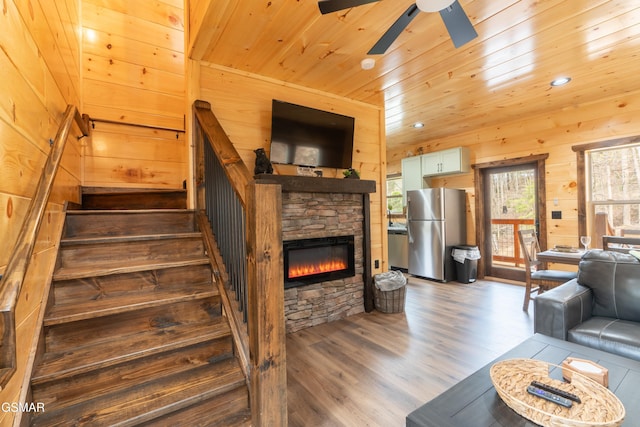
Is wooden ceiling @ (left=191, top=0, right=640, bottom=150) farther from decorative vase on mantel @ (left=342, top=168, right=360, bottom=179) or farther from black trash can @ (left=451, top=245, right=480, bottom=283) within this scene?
black trash can @ (left=451, top=245, right=480, bottom=283)

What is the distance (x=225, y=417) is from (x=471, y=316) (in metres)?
2.91

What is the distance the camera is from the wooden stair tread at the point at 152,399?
4.08 feet

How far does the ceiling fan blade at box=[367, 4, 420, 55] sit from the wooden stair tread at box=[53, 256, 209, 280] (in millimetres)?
1930

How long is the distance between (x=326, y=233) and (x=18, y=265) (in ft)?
8.39

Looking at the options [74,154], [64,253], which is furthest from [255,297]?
[74,154]

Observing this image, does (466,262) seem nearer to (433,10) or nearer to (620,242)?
(620,242)

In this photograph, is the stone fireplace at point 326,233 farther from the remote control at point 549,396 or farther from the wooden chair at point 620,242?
the wooden chair at point 620,242

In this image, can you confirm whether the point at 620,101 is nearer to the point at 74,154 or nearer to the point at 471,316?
the point at 471,316

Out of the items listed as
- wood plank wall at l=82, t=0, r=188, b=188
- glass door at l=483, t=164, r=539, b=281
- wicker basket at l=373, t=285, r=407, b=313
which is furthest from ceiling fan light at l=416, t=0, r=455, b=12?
glass door at l=483, t=164, r=539, b=281

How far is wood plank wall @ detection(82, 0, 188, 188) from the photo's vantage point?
3.10 meters

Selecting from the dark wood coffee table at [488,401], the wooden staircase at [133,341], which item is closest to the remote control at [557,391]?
the dark wood coffee table at [488,401]

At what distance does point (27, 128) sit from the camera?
4.17 feet

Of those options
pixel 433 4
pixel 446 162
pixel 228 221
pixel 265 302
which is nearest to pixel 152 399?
pixel 265 302

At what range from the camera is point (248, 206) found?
1379 mm
